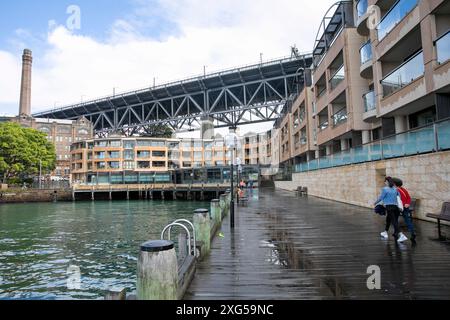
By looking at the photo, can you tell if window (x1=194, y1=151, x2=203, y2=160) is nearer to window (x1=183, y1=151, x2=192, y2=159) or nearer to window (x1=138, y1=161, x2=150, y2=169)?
window (x1=183, y1=151, x2=192, y2=159)

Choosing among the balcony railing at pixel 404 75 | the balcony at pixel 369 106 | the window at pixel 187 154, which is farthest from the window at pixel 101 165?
the balcony railing at pixel 404 75

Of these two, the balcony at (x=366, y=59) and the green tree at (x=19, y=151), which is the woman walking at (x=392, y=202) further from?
the green tree at (x=19, y=151)

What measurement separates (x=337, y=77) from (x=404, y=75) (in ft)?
35.7

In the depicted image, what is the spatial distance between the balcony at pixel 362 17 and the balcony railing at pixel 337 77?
3.23 metres

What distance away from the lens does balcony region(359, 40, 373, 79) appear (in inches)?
818

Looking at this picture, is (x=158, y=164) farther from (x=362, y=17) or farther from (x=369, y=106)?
(x=362, y=17)

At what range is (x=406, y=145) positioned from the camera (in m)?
13.4

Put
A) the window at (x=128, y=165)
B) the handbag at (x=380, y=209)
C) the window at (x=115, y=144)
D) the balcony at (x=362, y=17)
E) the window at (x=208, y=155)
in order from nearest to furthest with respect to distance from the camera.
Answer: the handbag at (x=380, y=209) → the balcony at (x=362, y=17) → the window at (x=128, y=165) → the window at (x=115, y=144) → the window at (x=208, y=155)

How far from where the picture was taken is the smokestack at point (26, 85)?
120 metres

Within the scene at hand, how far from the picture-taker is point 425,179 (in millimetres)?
11875

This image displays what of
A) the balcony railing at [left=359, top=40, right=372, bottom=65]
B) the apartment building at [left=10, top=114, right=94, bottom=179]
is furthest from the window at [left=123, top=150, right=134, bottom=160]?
the balcony railing at [left=359, top=40, right=372, bottom=65]

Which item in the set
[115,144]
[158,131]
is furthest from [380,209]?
[158,131]

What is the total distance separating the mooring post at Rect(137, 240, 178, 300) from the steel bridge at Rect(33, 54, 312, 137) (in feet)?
220
